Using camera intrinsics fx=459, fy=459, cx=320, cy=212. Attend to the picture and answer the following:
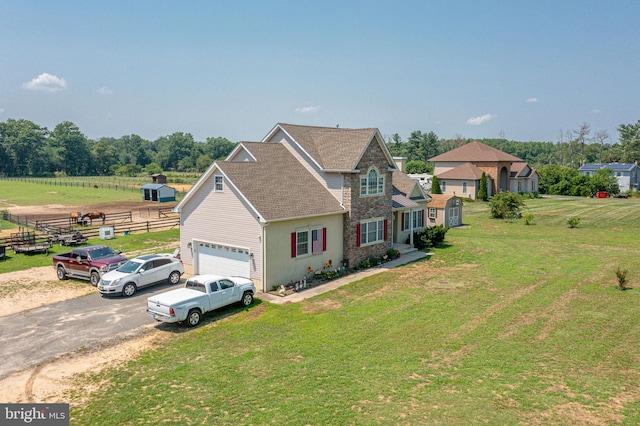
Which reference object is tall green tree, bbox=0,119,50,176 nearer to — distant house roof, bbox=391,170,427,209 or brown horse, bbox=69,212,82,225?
brown horse, bbox=69,212,82,225

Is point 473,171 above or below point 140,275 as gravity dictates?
above

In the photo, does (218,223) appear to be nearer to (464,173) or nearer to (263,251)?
(263,251)

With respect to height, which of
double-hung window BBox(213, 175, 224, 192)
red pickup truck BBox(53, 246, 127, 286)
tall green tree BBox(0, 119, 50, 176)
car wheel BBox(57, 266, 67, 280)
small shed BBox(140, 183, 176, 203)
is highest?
tall green tree BBox(0, 119, 50, 176)

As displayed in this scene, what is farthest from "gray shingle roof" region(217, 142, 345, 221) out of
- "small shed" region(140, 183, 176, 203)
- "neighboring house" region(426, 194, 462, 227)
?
"small shed" region(140, 183, 176, 203)

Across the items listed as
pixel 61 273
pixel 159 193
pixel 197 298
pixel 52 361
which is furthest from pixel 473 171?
pixel 52 361

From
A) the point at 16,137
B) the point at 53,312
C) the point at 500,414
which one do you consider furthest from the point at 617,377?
the point at 16,137

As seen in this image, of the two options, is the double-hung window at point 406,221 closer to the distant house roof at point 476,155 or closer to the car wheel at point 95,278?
the car wheel at point 95,278
